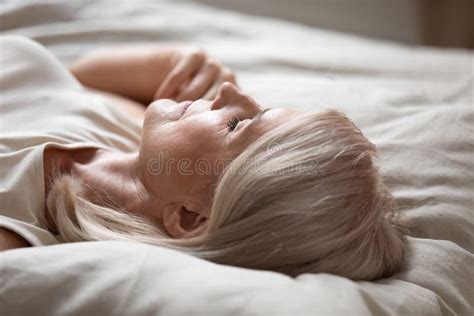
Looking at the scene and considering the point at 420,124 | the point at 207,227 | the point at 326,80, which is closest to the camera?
the point at 207,227

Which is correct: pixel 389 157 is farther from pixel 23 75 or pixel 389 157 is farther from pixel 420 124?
→ pixel 23 75

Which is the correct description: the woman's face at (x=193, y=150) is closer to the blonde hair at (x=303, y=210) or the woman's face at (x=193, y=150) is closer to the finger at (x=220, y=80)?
the blonde hair at (x=303, y=210)

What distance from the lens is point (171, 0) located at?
1.79 meters

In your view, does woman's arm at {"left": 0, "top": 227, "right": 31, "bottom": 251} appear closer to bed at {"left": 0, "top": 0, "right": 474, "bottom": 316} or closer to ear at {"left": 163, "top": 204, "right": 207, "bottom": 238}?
bed at {"left": 0, "top": 0, "right": 474, "bottom": 316}

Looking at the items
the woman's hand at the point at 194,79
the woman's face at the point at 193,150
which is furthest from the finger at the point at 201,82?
the woman's face at the point at 193,150

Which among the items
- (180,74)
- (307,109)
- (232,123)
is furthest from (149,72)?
(232,123)

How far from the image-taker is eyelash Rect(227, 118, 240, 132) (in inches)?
37.1

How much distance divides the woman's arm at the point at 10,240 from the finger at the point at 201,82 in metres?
0.50

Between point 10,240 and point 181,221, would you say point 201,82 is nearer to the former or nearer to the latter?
point 181,221

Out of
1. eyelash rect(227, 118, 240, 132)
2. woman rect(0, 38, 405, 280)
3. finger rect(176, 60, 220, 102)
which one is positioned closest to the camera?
woman rect(0, 38, 405, 280)

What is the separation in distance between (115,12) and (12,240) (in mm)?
913

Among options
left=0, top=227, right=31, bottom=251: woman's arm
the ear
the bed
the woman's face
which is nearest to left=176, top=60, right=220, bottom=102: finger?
the bed

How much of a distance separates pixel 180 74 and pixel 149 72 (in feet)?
0.38

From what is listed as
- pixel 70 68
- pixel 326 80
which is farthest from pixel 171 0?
pixel 326 80
